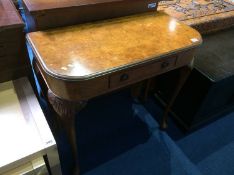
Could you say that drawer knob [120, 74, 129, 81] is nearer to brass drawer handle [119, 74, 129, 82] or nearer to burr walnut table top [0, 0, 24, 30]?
brass drawer handle [119, 74, 129, 82]

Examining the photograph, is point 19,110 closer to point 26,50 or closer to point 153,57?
point 26,50

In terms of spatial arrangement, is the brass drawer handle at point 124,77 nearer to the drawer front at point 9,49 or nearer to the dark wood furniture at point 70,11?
the dark wood furniture at point 70,11

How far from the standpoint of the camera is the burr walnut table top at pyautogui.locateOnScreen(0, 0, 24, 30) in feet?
2.68

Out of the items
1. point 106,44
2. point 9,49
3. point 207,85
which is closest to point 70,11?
point 106,44

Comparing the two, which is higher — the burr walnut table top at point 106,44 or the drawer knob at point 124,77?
the burr walnut table top at point 106,44

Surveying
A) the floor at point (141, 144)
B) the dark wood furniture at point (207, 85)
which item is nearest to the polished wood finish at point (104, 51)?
the dark wood furniture at point (207, 85)

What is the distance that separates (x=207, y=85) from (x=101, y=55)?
0.73 meters

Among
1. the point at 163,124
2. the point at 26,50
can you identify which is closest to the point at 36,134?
the point at 26,50

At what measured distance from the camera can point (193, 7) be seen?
4.78 ft

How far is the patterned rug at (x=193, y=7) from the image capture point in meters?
1.32

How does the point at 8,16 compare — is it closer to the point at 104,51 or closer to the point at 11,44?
the point at 11,44

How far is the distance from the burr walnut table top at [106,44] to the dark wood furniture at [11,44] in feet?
0.28

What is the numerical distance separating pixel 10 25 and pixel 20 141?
1.53ft

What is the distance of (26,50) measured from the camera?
0.94m
